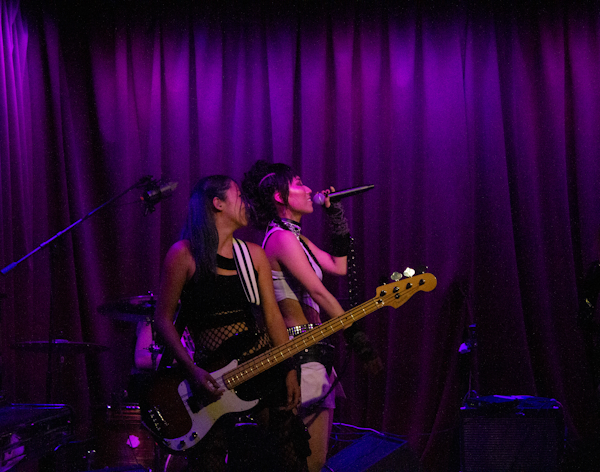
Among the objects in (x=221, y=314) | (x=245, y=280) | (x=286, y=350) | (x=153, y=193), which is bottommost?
(x=286, y=350)

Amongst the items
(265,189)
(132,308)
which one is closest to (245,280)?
(265,189)

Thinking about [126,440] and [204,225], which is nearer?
[204,225]

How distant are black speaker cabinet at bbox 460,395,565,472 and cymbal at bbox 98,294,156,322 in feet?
6.47

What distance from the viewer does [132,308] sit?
3.53m

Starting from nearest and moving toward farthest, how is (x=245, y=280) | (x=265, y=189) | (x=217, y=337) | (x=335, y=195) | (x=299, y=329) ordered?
(x=217, y=337) → (x=245, y=280) → (x=299, y=329) → (x=265, y=189) → (x=335, y=195)

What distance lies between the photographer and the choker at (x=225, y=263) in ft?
7.91

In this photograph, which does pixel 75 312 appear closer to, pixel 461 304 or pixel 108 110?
pixel 108 110

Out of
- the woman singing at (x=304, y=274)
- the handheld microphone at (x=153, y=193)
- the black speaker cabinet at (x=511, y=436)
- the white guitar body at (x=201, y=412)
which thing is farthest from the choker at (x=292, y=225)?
the black speaker cabinet at (x=511, y=436)

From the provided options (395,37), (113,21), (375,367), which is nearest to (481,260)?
(395,37)

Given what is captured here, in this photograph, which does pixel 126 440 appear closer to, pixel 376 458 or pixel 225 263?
pixel 376 458

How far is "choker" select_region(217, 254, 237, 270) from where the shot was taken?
2410mm

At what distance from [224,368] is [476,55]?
341 cm

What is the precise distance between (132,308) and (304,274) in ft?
Answer: 4.61

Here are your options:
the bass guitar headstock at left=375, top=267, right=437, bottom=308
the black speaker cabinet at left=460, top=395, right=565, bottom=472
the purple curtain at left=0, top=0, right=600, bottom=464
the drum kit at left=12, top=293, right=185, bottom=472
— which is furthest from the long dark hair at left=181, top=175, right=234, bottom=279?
the black speaker cabinet at left=460, top=395, right=565, bottom=472
